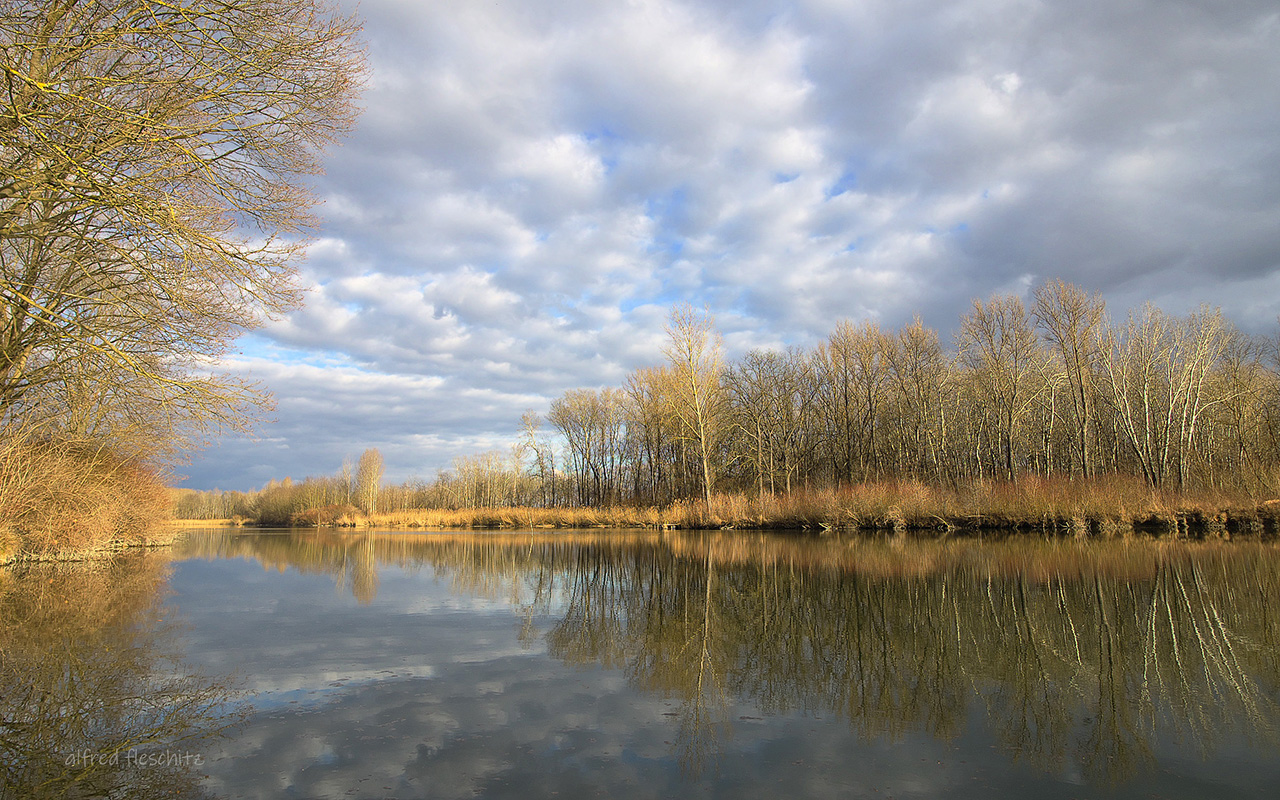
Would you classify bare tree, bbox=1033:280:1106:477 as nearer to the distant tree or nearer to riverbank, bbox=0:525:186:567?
riverbank, bbox=0:525:186:567

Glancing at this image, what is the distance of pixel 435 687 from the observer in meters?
5.40

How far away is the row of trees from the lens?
28984 mm

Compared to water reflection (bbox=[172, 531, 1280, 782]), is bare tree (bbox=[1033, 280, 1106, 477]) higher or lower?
higher

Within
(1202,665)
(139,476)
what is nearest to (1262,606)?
(1202,665)

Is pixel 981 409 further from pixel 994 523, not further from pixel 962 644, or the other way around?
pixel 962 644

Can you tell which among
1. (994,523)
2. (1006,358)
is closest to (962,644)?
(994,523)

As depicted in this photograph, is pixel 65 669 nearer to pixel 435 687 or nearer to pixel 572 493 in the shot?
pixel 435 687

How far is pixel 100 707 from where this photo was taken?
15.8 feet

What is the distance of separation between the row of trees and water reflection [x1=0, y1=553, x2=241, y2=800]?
26724 millimetres

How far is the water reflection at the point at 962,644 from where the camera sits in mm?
4254

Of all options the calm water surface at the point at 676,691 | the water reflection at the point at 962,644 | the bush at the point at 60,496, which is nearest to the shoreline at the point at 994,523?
the water reflection at the point at 962,644

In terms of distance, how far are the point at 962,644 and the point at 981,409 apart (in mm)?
37869

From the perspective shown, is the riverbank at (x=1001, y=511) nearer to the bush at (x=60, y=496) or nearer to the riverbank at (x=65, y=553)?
the bush at (x=60, y=496)

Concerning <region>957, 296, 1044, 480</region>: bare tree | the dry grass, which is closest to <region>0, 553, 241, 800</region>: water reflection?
the dry grass
